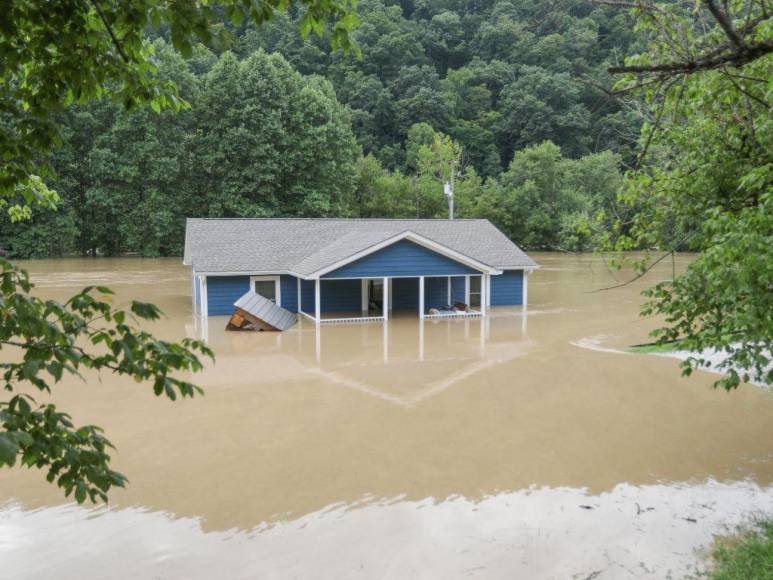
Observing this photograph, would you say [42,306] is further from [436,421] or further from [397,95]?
[397,95]

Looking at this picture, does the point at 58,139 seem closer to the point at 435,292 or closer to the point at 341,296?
the point at 341,296

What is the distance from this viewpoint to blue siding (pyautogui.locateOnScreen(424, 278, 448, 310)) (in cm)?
2381

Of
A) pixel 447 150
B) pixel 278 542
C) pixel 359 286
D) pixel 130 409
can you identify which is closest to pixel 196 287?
pixel 359 286

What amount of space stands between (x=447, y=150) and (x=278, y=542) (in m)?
50.4

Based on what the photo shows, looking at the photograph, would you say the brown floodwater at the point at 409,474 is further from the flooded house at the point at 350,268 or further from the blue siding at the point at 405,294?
the blue siding at the point at 405,294

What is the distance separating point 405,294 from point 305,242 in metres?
4.18

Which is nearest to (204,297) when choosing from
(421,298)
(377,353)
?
(421,298)

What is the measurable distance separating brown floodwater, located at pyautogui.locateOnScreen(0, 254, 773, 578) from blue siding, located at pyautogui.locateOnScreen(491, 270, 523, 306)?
9288mm

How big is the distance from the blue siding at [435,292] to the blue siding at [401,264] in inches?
89.1

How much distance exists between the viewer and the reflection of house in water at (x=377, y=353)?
43.0 feet

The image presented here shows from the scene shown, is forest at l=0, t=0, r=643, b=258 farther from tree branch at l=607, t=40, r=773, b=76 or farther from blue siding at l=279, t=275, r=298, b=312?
tree branch at l=607, t=40, r=773, b=76

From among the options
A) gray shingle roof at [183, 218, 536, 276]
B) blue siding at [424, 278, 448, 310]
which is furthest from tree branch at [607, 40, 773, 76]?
blue siding at [424, 278, 448, 310]

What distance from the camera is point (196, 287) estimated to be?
2316 centimetres

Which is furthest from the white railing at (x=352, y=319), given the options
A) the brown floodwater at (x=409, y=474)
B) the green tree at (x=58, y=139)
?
the green tree at (x=58, y=139)
